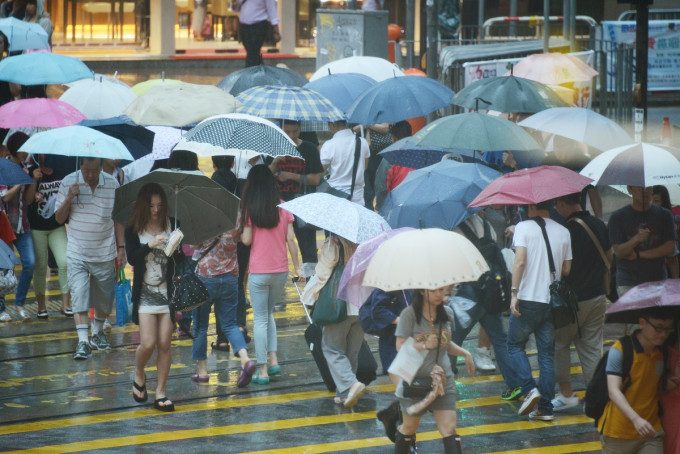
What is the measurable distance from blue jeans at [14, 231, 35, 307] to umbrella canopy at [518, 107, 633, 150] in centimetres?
524

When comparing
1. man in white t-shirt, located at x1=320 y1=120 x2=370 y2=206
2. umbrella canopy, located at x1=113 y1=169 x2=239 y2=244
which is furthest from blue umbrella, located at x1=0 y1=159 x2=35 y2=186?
man in white t-shirt, located at x1=320 y1=120 x2=370 y2=206

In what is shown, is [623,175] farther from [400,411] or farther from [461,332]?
[400,411]

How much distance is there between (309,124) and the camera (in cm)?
1352

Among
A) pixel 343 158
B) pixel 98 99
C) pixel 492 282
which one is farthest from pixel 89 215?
pixel 492 282

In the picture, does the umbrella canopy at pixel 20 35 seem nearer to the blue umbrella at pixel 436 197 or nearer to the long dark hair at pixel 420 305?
the blue umbrella at pixel 436 197

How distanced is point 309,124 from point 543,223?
5.54 meters

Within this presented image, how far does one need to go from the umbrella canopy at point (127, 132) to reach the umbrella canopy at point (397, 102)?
2.20 metres

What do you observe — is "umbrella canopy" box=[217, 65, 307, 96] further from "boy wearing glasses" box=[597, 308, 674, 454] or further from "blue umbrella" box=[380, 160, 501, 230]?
"boy wearing glasses" box=[597, 308, 674, 454]

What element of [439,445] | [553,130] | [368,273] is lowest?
[439,445]

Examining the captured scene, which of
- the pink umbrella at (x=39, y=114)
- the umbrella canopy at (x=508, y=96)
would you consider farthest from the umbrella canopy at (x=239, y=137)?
the umbrella canopy at (x=508, y=96)

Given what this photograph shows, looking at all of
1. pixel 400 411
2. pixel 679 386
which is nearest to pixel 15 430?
pixel 400 411

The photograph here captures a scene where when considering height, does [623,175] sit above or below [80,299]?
above

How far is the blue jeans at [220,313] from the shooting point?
372 inches

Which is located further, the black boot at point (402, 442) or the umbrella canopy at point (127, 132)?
the umbrella canopy at point (127, 132)
